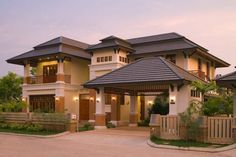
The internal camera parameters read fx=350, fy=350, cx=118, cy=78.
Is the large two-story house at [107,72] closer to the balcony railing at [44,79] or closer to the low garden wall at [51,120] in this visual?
the balcony railing at [44,79]

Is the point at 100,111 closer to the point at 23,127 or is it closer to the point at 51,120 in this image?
the point at 51,120

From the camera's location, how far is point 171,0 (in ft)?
67.4

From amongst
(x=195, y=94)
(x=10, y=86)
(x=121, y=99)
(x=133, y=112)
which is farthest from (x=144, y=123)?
(x=10, y=86)

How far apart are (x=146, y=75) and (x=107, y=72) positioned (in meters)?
8.30

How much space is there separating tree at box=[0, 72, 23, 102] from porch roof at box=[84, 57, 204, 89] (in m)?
22.0

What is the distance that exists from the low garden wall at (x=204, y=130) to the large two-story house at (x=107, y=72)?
15.2ft

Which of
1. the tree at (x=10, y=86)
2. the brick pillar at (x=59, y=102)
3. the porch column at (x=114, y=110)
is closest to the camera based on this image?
the porch column at (x=114, y=110)

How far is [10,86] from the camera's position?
44125 mm

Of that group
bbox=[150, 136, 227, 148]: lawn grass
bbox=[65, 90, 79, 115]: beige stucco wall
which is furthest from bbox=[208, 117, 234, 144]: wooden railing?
bbox=[65, 90, 79, 115]: beige stucco wall

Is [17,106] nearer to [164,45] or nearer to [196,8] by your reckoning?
[164,45]

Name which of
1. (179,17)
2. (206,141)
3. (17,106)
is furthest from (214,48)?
(206,141)

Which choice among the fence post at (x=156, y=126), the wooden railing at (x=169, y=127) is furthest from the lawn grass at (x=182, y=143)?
the fence post at (x=156, y=126)

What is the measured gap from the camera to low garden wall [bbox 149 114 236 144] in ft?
53.9

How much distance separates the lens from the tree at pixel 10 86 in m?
43.7
